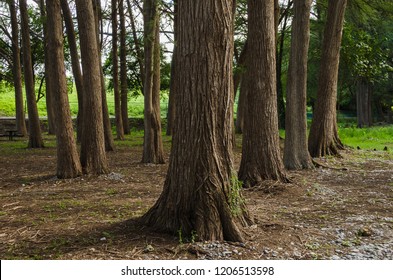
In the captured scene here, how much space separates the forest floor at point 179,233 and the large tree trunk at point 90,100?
0.55 metres

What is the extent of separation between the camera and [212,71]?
5.80 m

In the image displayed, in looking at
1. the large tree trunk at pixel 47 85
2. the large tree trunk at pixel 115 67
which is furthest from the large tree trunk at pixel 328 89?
Answer: the large tree trunk at pixel 47 85

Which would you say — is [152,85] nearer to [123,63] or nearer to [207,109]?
[207,109]

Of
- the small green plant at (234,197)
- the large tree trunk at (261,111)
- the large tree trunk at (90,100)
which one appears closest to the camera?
the small green plant at (234,197)

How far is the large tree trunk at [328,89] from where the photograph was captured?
50.4 ft

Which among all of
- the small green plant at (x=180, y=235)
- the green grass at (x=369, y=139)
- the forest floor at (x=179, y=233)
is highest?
the green grass at (x=369, y=139)

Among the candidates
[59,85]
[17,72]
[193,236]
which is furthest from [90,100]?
[17,72]

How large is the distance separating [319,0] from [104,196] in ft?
54.9

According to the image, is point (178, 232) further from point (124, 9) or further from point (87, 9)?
point (124, 9)

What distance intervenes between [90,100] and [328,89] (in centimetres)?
781

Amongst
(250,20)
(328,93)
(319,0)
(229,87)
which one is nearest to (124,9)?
(319,0)

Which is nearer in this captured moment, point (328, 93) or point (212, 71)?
point (212, 71)

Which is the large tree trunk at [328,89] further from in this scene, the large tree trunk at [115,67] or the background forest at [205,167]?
the large tree trunk at [115,67]

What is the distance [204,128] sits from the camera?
5.84 m
